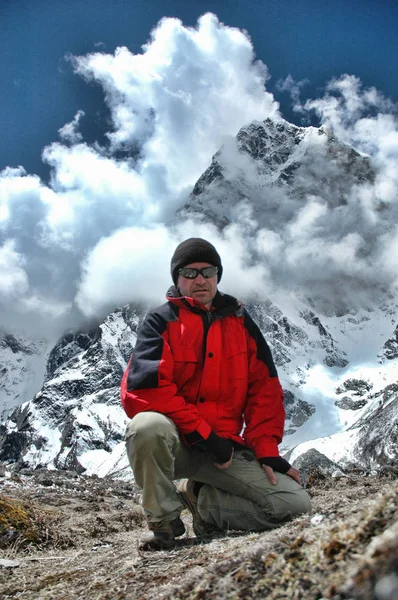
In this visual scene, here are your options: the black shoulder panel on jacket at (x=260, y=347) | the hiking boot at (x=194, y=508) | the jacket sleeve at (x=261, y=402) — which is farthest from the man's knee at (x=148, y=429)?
the black shoulder panel on jacket at (x=260, y=347)

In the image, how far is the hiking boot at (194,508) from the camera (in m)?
4.88

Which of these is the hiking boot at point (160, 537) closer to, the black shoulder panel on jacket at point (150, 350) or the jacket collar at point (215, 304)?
the black shoulder panel on jacket at point (150, 350)

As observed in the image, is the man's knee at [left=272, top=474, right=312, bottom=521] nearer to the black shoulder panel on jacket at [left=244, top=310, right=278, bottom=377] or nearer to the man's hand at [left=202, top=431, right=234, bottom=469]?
the man's hand at [left=202, top=431, right=234, bottom=469]

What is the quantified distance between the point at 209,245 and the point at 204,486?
8.43 ft

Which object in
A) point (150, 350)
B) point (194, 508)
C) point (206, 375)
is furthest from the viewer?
point (194, 508)

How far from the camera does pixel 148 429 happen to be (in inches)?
165

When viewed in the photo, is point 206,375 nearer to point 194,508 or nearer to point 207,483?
point 207,483

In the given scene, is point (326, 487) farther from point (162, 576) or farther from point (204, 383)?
point (162, 576)

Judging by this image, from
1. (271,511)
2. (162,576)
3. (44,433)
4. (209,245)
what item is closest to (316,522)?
(162,576)

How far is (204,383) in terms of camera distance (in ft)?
15.3

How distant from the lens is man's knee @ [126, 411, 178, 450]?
13.7ft

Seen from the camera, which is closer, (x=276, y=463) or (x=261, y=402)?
(x=276, y=463)

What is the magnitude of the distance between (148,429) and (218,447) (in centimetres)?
71

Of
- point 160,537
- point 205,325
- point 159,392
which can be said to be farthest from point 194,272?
point 160,537
